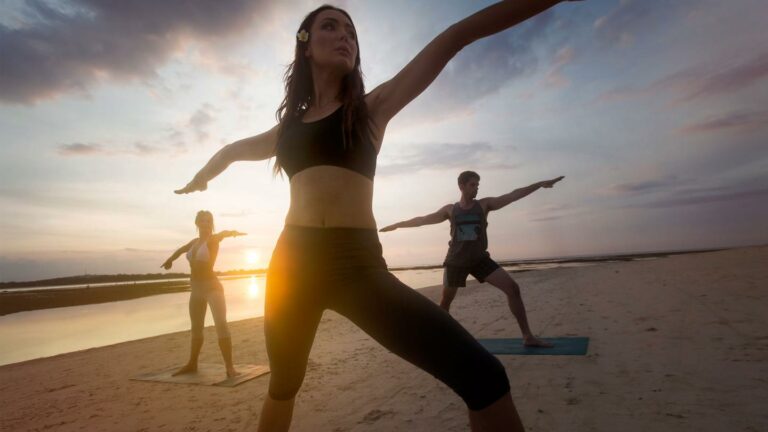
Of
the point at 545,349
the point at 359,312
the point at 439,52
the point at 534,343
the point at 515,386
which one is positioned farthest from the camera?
the point at 534,343

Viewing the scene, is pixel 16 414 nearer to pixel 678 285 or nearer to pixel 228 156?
pixel 228 156

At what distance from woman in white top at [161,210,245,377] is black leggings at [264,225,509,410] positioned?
5160 millimetres

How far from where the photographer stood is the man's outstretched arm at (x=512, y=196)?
19.8 ft

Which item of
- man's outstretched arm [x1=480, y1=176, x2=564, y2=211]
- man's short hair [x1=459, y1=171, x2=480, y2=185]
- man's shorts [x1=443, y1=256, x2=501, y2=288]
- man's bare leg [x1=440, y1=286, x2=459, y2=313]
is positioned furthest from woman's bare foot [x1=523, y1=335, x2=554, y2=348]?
man's short hair [x1=459, y1=171, x2=480, y2=185]

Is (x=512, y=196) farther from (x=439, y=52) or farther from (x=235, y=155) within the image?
(x=439, y=52)

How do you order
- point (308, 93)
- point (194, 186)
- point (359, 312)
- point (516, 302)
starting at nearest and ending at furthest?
point (359, 312), point (308, 93), point (194, 186), point (516, 302)

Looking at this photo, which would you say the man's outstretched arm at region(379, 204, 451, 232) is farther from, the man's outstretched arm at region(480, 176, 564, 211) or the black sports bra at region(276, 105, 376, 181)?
the black sports bra at region(276, 105, 376, 181)

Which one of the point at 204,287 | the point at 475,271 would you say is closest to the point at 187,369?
the point at 204,287

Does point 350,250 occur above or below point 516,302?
above

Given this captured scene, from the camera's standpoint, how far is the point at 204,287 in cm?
679

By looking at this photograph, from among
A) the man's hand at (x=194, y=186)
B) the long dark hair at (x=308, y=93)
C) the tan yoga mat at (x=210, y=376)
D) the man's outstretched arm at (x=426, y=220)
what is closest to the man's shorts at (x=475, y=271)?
the man's outstretched arm at (x=426, y=220)

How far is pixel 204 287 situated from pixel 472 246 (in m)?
4.36

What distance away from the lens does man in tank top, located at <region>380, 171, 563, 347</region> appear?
662cm

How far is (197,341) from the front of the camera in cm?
698
